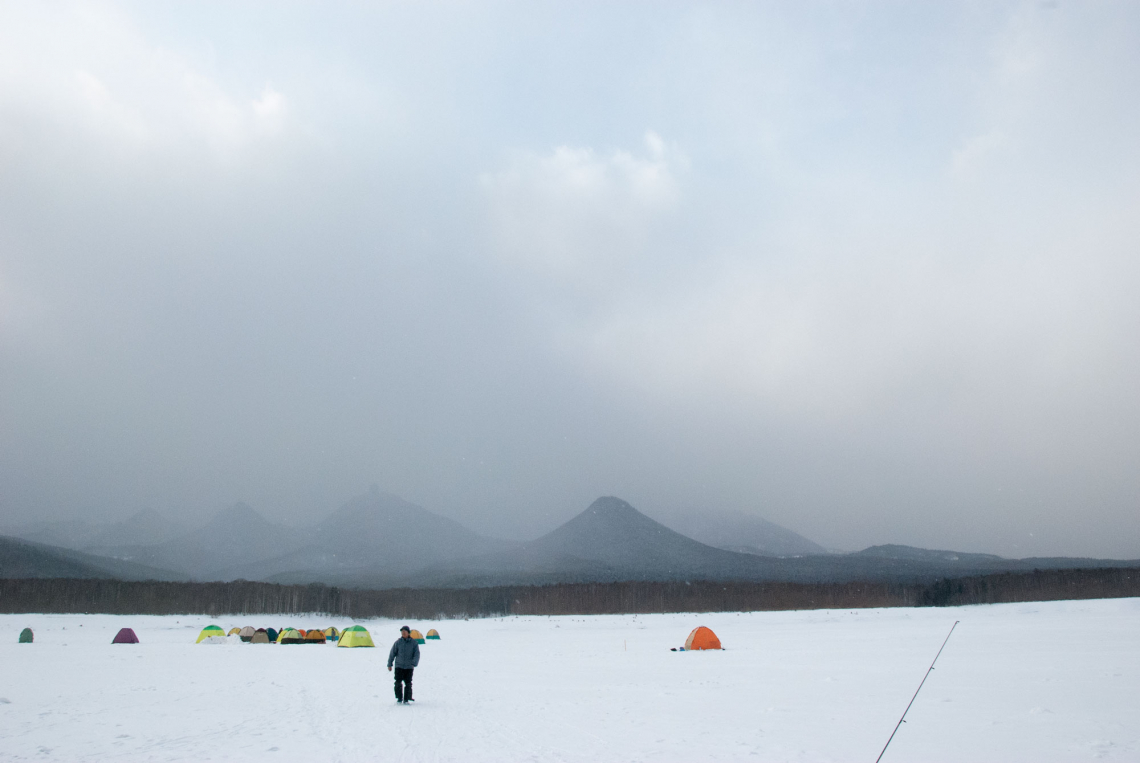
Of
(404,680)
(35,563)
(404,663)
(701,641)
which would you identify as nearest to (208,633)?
(701,641)

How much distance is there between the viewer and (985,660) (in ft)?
61.7

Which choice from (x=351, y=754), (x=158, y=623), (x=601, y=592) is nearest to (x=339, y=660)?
(x=351, y=754)

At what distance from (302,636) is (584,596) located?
39.1m

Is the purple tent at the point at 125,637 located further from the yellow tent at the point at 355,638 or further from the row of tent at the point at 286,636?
the yellow tent at the point at 355,638

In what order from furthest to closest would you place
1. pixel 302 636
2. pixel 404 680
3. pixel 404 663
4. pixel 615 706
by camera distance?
pixel 302 636 → pixel 404 680 → pixel 404 663 → pixel 615 706

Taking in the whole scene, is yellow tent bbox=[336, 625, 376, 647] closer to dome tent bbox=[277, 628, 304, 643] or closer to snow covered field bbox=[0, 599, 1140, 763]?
dome tent bbox=[277, 628, 304, 643]

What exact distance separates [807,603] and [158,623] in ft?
190

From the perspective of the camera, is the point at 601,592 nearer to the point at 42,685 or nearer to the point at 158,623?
the point at 158,623

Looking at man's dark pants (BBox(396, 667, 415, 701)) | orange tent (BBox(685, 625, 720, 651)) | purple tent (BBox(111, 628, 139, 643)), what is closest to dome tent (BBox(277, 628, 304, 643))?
purple tent (BBox(111, 628, 139, 643))

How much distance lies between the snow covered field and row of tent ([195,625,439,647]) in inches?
357

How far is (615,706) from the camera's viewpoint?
13.7 metres

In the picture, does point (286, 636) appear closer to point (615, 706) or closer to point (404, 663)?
point (404, 663)

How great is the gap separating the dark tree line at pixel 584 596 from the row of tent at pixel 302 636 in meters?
32.3

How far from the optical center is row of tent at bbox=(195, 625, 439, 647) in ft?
119
